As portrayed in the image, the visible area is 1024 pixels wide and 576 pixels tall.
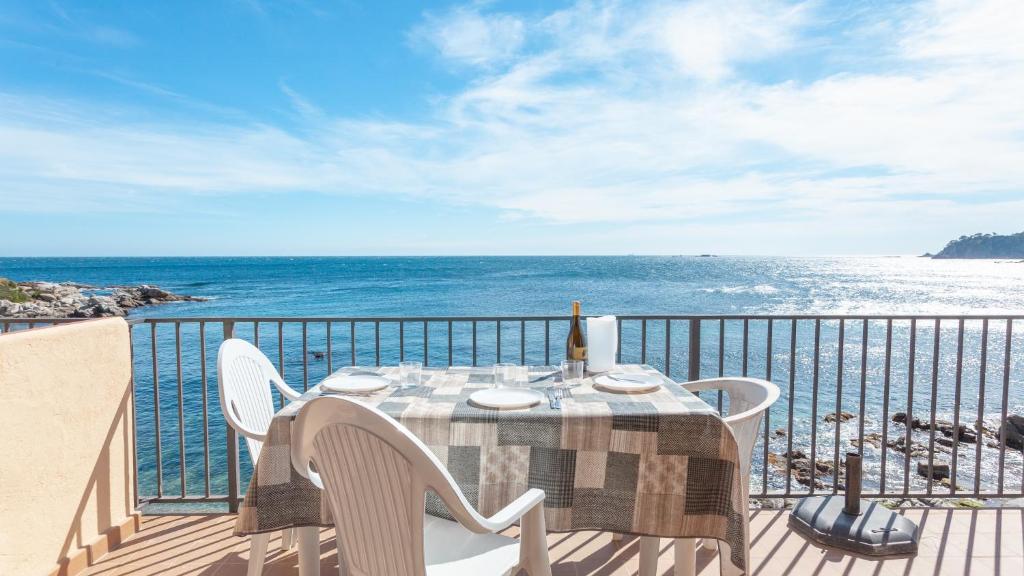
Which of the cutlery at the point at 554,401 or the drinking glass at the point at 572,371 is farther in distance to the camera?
the drinking glass at the point at 572,371

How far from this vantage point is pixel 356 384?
73.4 inches

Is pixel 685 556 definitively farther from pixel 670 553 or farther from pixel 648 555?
pixel 670 553

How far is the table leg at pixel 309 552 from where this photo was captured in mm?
1739

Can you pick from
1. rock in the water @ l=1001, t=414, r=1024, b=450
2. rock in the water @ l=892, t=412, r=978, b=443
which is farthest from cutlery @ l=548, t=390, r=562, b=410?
rock in the water @ l=1001, t=414, r=1024, b=450

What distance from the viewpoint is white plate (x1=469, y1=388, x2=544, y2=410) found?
162cm

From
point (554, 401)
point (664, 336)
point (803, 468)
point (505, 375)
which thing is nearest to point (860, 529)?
point (554, 401)

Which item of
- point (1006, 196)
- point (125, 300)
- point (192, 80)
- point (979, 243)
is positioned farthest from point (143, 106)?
point (979, 243)

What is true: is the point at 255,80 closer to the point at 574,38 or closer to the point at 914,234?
the point at 574,38

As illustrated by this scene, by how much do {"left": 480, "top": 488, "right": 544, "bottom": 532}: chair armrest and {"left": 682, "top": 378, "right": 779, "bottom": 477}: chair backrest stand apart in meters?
0.66

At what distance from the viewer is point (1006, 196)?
28.4m

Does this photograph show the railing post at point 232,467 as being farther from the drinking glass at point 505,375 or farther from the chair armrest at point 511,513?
the chair armrest at point 511,513

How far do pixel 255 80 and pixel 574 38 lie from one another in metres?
8.93

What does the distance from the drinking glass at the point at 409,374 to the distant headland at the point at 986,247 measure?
212ft

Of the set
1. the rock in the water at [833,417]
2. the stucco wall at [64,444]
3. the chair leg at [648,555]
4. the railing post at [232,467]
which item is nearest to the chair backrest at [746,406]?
the chair leg at [648,555]
